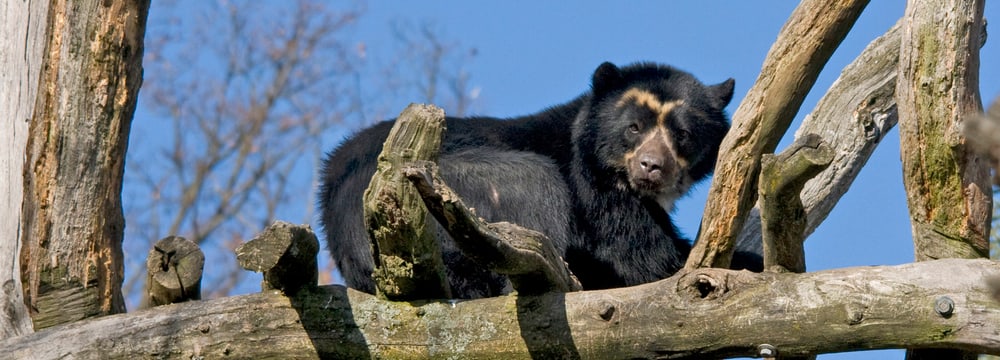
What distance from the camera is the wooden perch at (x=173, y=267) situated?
4.98m

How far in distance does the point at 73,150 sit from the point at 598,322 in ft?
8.34


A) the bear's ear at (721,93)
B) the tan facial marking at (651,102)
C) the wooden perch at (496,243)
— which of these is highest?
the bear's ear at (721,93)

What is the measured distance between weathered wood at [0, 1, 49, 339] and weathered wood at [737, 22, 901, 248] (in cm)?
451

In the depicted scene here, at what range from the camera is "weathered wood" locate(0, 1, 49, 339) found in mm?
5129

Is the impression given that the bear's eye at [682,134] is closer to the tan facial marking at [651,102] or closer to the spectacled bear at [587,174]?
the spectacled bear at [587,174]

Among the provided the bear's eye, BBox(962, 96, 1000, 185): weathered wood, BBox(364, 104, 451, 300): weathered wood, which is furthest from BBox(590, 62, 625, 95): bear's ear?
BBox(962, 96, 1000, 185): weathered wood

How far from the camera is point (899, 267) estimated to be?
4270mm

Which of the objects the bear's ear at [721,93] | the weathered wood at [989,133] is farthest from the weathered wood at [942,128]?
the weathered wood at [989,133]

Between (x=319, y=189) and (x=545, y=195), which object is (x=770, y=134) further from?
(x=319, y=189)

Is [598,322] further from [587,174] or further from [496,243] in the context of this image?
[587,174]

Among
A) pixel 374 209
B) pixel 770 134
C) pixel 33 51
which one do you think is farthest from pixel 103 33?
pixel 770 134

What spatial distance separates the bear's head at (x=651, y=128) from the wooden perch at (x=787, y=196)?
2643 mm

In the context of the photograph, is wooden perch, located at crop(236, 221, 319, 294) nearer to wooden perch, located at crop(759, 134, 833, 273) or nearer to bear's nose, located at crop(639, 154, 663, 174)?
wooden perch, located at crop(759, 134, 833, 273)

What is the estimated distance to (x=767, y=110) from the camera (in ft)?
17.3
